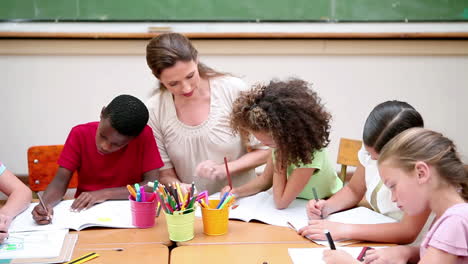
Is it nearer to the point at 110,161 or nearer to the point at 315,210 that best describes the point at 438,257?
the point at 315,210

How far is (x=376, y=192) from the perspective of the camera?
5.27ft

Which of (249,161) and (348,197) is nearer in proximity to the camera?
(348,197)

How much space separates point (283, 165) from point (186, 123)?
52cm

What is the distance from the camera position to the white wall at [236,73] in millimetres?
3111

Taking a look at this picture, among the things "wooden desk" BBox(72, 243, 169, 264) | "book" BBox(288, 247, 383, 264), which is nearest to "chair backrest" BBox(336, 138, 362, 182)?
"book" BBox(288, 247, 383, 264)

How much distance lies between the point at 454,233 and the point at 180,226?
70 cm

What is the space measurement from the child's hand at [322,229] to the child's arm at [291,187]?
21cm

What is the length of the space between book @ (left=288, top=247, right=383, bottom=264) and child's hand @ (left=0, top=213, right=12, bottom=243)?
78cm

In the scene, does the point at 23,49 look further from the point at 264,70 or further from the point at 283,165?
the point at 283,165

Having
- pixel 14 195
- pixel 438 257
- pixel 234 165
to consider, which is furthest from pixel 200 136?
pixel 438 257

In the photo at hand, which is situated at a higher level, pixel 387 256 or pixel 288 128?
pixel 288 128

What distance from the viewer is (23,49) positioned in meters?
3.04

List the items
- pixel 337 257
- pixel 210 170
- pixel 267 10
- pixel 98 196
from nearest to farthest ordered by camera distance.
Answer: pixel 337 257 → pixel 98 196 → pixel 210 170 → pixel 267 10

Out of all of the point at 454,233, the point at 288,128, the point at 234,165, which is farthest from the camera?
the point at 234,165
